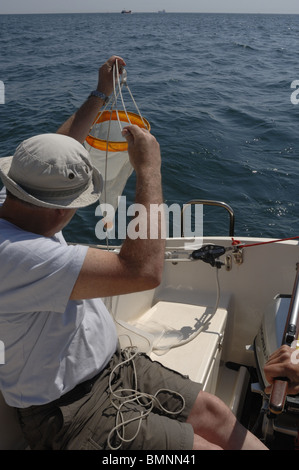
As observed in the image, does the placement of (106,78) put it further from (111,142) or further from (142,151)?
(142,151)

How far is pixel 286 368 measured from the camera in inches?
63.4

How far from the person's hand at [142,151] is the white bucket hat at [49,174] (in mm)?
170

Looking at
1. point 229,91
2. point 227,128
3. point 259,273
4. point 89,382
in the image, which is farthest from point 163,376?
point 229,91

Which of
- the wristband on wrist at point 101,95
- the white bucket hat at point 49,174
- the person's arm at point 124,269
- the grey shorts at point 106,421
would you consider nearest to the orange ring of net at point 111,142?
the wristband on wrist at point 101,95

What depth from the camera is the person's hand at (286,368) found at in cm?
158

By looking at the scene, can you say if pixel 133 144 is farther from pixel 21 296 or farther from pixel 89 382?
pixel 89 382

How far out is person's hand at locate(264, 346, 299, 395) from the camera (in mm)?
1576

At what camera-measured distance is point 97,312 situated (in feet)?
5.38

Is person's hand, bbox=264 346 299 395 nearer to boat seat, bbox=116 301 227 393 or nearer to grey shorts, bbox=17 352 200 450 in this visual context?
grey shorts, bbox=17 352 200 450

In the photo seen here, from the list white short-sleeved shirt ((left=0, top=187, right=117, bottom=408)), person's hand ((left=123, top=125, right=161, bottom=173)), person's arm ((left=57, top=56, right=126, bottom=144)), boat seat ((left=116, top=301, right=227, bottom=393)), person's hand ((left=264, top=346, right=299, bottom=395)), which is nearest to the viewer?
white short-sleeved shirt ((left=0, top=187, right=117, bottom=408))

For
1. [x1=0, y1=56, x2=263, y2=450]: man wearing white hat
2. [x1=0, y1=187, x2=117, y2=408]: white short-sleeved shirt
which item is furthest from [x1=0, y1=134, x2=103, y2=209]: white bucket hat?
[x1=0, y1=187, x2=117, y2=408]: white short-sleeved shirt

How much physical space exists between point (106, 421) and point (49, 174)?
866 mm

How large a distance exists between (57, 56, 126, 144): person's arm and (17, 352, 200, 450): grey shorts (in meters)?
1.12

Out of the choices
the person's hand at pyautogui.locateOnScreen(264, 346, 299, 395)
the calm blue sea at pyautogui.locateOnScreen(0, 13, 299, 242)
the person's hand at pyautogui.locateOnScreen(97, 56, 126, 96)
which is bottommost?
the calm blue sea at pyautogui.locateOnScreen(0, 13, 299, 242)
